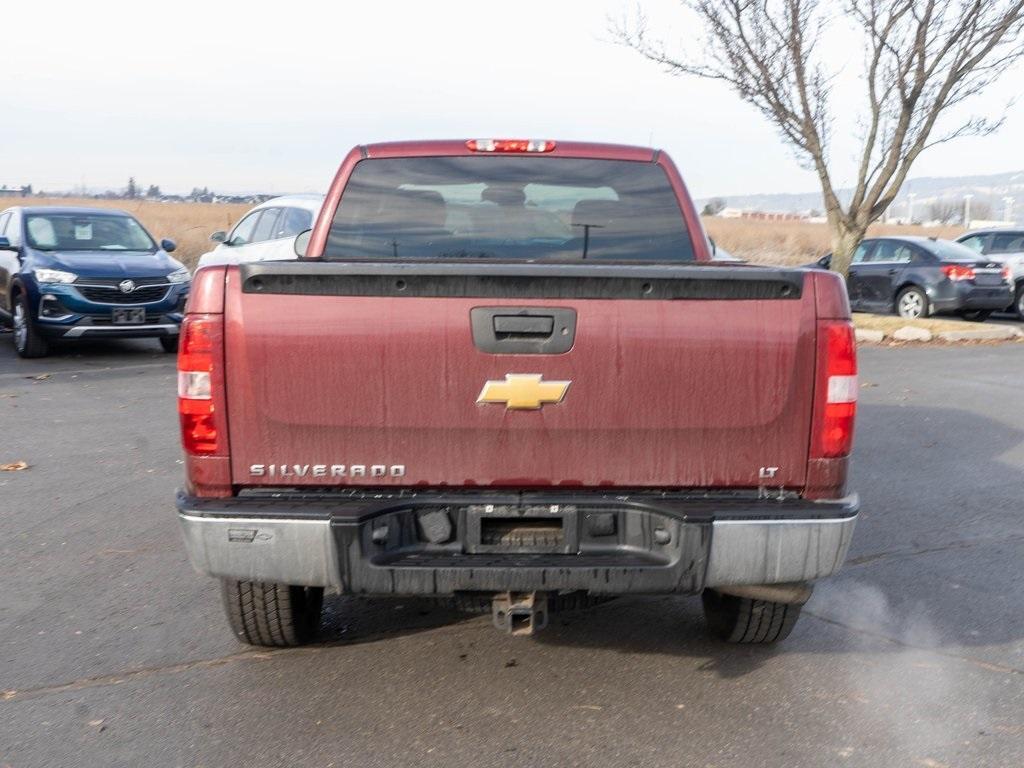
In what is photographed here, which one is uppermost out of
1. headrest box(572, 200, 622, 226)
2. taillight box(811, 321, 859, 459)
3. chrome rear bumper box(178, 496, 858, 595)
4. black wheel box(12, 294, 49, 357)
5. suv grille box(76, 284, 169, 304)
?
headrest box(572, 200, 622, 226)

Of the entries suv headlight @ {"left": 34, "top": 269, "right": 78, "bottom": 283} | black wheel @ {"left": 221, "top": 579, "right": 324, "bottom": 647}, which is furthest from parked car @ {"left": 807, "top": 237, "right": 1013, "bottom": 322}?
black wheel @ {"left": 221, "top": 579, "right": 324, "bottom": 647}

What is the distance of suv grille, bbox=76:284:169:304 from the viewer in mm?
13742

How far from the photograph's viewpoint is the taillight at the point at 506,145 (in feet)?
17.3

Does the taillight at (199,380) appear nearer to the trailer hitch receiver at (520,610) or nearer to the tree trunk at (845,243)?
the trailer hitch receiver at (520,610)

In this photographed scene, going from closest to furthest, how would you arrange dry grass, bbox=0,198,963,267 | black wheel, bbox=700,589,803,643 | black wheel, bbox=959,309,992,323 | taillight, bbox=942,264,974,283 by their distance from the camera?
black wheel, bbox=700,589,803,643 → taillight, bbox=942,264,974,283 → black wheel, bbox=959,309,992,323 → dry grass, bbox=0,198,963,267

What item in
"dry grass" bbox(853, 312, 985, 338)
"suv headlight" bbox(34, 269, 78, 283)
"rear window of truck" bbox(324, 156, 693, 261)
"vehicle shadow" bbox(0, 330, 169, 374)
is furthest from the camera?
"dry grass" bbox(853, 312, 985, 338)

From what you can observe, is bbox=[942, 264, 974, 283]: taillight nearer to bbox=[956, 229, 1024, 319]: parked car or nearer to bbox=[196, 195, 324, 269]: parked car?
bbox=[956, 229, 1024, 319]: parked car

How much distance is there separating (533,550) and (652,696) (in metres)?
0.81

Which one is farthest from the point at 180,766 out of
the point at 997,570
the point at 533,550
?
the point at 997,570

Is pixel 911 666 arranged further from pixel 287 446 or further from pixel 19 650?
pixel 19 650

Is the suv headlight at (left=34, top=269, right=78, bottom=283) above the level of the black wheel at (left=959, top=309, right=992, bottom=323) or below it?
above

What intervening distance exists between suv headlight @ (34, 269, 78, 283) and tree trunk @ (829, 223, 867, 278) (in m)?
11.0

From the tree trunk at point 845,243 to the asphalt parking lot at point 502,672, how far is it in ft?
40.0

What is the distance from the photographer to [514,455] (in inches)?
147
